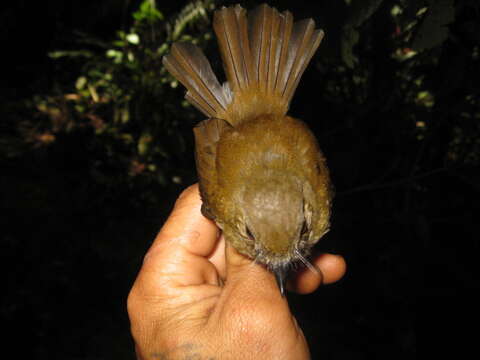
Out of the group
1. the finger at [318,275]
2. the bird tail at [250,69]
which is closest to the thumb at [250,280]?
the finger at [318,275]

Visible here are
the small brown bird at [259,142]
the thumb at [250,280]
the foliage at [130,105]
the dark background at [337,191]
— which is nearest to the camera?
the thumb at [250,280]

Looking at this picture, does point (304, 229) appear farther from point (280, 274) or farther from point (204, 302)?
point (204, 302)

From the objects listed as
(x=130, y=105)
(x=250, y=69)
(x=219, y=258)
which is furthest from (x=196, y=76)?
(x=130, y=105)

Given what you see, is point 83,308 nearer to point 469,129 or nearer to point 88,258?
point 88,258

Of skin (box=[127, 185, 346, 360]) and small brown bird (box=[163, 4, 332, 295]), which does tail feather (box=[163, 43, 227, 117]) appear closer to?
small brown bird (box=[163, 4, 332, 295])

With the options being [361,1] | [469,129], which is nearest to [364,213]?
[469,129]

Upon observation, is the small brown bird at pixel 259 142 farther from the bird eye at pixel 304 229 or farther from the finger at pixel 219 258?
the finger at pixel 219 258
